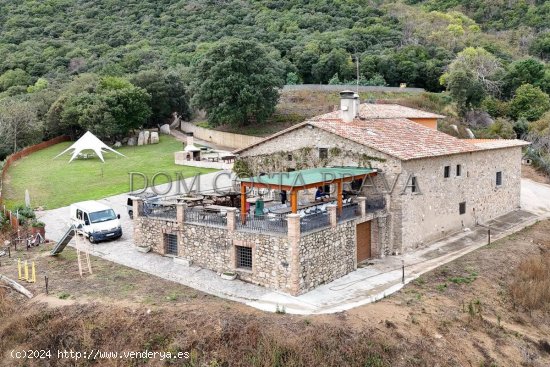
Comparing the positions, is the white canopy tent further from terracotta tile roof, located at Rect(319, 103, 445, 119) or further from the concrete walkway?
terracotta tile roof, located at Rect(319, 103, 445, 119)

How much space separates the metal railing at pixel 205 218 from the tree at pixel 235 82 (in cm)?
2966

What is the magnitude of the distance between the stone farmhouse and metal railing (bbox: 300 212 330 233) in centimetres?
4

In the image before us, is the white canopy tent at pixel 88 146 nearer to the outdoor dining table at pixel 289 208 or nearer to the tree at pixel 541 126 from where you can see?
the outdoor dining table at pixel 289 208

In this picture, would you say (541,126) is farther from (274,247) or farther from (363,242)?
(274,247)

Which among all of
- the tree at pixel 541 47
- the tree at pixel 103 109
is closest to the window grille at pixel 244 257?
the tree at pixel 103 109

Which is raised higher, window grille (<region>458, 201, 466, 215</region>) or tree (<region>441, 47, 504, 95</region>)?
tree (<region>441, 47, 504, 95</region>)

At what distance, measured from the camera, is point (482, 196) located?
28734 millimetres

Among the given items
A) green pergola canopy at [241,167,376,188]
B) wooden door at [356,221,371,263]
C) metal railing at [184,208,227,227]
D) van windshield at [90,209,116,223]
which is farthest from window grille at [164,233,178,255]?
wooden door at [356,221,371,263]

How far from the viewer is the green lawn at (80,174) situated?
32.8 m

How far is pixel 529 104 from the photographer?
5681 centimetres

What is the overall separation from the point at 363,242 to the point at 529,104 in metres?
43.7

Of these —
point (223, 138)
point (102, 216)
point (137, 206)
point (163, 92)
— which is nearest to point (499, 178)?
point (137, 206)

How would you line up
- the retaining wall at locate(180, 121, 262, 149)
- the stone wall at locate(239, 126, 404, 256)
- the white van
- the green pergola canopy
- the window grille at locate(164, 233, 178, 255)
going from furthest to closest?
the retaining wall at locate(180, 121, 262, 149)
the white van
the stone wall at locate(239, 126, 404, 256)
the window grille at locate(164, 233, 178, 255)
the green pergola canopy

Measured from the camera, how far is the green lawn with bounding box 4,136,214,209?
3278cm
